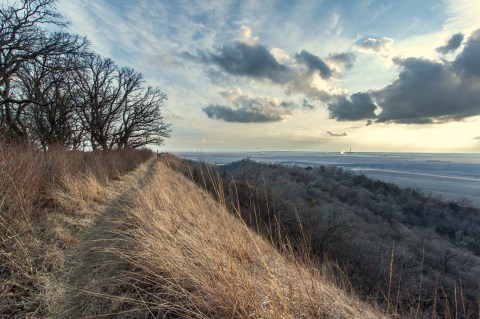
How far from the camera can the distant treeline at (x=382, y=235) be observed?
8.80 metres

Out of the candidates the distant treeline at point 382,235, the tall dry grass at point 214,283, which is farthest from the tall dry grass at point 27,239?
the distant treeline at point 382,235

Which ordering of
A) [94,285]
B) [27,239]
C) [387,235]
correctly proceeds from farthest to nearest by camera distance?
[387,235], [27,239], [94,285]

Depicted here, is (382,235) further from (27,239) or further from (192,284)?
(27,239)

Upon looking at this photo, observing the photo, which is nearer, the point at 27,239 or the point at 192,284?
the point at 192,284

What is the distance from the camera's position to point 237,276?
2686 mm

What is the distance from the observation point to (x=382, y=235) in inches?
781

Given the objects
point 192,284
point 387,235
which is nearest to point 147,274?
point 192,284

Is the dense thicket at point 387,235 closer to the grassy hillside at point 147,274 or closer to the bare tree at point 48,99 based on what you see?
the grassy hillside at point 147,274

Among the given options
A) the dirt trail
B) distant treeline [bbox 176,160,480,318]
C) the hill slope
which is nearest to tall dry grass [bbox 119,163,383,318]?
the hill slope

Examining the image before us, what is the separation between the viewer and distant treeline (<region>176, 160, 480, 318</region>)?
8797 mm

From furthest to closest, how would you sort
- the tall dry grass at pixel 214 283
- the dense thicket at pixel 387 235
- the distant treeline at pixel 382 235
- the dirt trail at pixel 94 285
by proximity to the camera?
the dense thicket at pixel 387 235 < the distant treeline at pixel 382 235 < the dirt trail at pixel 94 285 < the tall dry grass at pixel 214 283

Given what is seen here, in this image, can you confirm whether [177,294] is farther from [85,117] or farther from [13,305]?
[85,117]

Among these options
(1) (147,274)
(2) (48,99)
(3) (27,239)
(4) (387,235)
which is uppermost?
(2) (48,99)

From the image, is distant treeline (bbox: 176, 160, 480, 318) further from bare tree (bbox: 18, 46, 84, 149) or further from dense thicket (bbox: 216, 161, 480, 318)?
bare tree (bbox: 18, 46, 84, 149)
